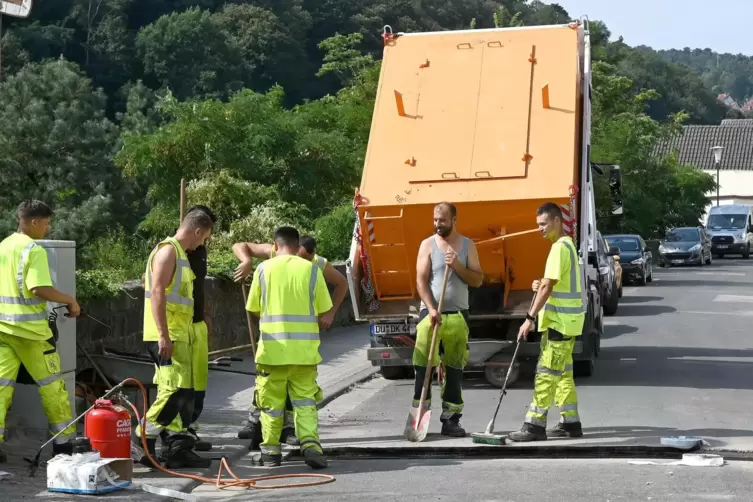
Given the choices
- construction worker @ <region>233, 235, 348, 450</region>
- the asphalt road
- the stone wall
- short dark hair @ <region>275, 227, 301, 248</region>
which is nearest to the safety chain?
the asphalt road

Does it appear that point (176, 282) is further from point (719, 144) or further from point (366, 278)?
point (719, 144)

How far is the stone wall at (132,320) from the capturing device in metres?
11.7

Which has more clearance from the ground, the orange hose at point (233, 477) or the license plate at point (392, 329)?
the license plate at point (392, 329)

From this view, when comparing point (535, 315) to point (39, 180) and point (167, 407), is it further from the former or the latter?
point (39, 180)

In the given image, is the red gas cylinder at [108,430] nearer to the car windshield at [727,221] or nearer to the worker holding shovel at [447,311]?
the worker holding shovel at [447,311]

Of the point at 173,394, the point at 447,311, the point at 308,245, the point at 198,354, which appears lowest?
the point at 173,394

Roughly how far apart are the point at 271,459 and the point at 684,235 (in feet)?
134

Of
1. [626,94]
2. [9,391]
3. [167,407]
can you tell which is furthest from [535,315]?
[626,94]

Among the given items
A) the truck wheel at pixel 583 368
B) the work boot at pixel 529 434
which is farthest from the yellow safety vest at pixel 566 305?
the truck wheel at pixel 583 368

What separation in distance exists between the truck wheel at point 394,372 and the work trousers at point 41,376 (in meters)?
6.62

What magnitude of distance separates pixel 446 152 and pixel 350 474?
17.8 ft

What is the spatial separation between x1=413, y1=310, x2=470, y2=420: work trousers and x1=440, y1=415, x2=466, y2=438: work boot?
0.03 m

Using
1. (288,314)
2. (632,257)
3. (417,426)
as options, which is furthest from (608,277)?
(288,314)

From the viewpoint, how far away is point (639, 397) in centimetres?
1269
